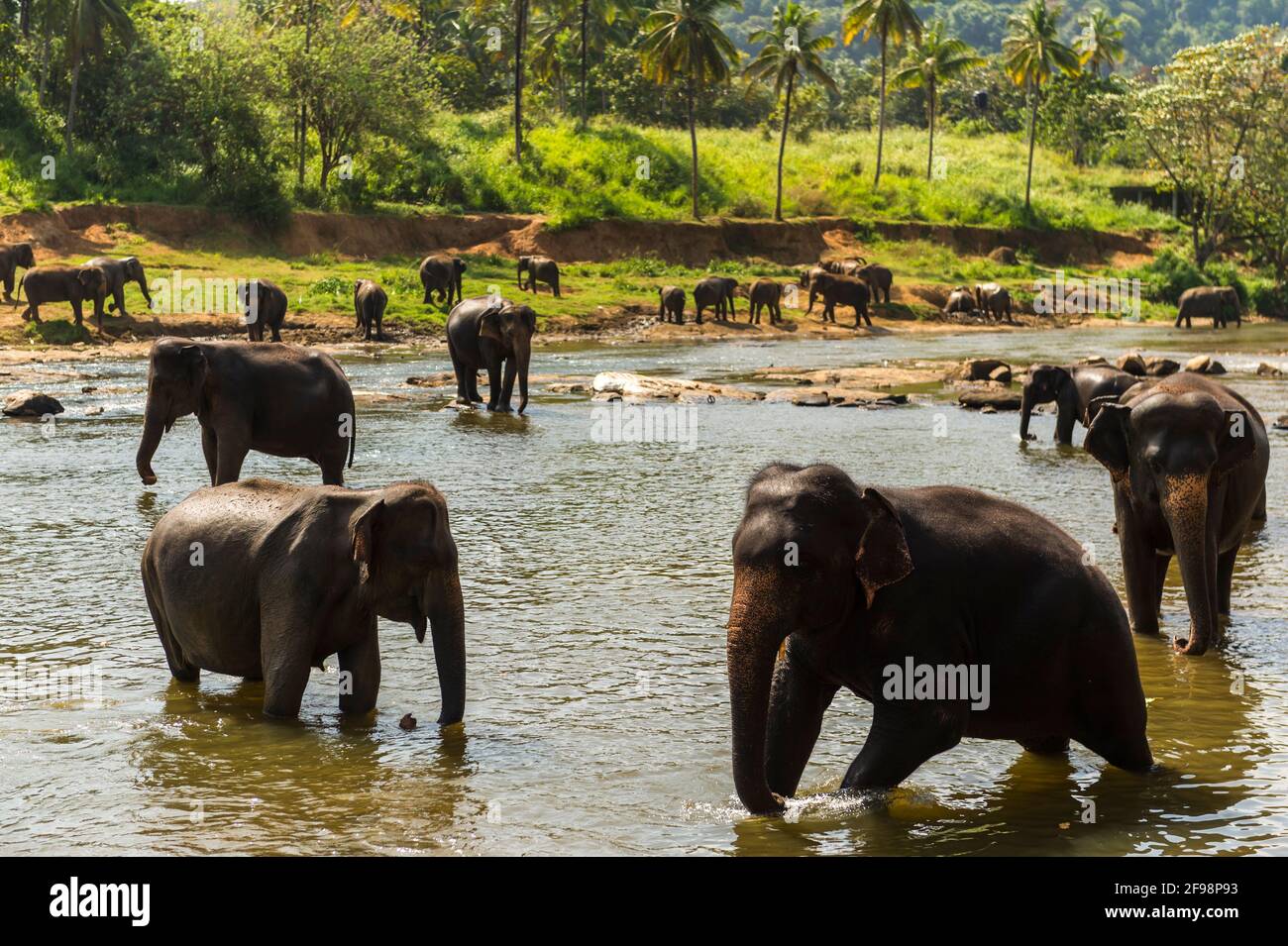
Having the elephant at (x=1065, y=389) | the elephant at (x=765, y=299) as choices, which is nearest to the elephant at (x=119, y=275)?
the elephant at (x=765, y=299)

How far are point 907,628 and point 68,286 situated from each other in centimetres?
3065

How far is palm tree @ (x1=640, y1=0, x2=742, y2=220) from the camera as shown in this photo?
57.9 metres

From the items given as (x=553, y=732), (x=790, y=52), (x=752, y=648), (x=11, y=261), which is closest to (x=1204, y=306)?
(x=790, y=52)

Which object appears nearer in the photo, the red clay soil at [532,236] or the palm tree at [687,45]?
the red clay soil at [532,236]

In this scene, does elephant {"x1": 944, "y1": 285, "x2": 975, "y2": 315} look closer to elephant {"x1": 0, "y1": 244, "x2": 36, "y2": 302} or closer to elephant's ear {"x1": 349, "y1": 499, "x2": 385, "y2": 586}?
elephant {"x1": 0, "y1": 244, "x2": 36, "y2": 302}

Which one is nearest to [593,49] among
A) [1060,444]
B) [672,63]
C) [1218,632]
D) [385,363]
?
[672,63]

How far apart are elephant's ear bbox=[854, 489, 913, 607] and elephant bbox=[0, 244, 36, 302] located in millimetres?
33686

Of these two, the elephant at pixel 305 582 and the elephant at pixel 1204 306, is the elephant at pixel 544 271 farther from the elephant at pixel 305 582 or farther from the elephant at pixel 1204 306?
the elephant at pixel 305 582

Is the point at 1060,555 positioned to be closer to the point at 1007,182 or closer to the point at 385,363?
the point at 385,363

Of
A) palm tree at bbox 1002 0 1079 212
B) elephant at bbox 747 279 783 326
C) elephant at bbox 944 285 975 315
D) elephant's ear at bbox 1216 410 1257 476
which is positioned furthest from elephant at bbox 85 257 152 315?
palm tree at bbox 1002 0 1079 212

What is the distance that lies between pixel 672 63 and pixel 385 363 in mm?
30726

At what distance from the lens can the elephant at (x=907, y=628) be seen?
5574 millimetres
